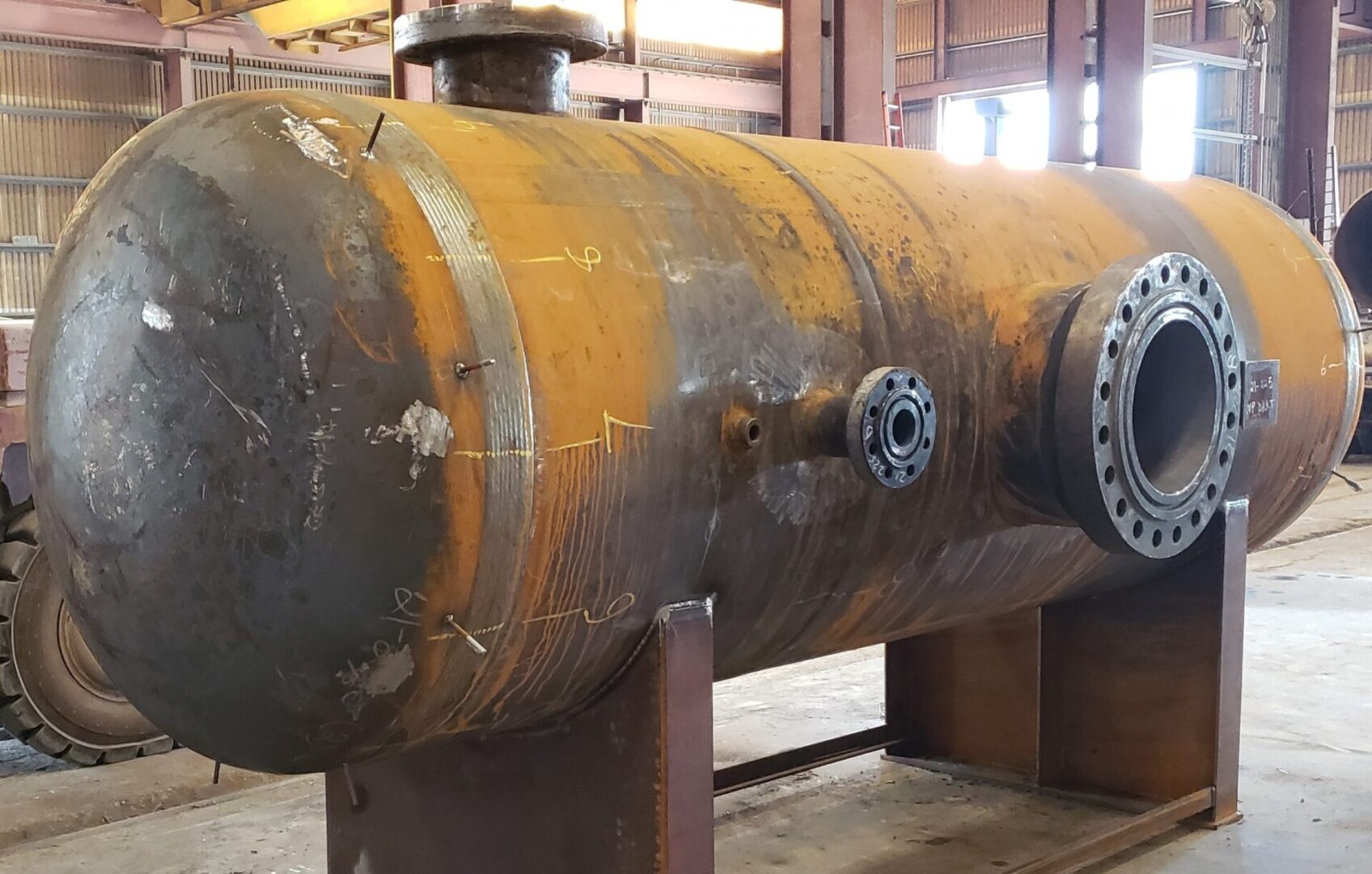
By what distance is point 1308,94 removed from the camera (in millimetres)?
9102

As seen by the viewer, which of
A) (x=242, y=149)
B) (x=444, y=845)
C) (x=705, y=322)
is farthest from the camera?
(x=444, y=845)

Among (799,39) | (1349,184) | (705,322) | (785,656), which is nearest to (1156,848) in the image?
(785,656)

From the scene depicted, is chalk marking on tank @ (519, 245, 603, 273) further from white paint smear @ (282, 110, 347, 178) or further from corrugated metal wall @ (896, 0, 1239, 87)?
corrugated metal wall @ (896, 0, 1239, 87)

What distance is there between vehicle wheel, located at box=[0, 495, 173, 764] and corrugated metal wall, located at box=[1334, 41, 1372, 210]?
1445cm

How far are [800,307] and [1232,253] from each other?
1.34 metres

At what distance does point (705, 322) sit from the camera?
1936 millimetres

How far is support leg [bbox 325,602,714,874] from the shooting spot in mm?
1974

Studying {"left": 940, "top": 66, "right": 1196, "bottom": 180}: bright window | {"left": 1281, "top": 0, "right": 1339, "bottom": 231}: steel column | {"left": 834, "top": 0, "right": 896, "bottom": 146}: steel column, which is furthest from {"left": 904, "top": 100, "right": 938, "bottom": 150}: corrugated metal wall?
{"left": 834, "top": 0, "right": 896, "bottom": 146}: steel column

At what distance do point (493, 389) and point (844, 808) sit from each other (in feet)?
6.56

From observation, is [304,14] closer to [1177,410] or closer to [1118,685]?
[1118,685]

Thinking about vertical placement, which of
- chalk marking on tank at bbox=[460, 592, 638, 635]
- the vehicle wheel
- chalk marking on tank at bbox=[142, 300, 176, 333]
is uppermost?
chalk marking on tank at bbox=[142, 300, 176, 333]

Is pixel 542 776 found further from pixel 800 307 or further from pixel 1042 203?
pixel 1042 203

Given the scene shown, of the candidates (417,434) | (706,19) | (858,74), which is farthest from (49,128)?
(417,434)

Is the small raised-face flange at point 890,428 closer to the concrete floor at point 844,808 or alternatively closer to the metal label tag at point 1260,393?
the metal label tag at point 1260,393
